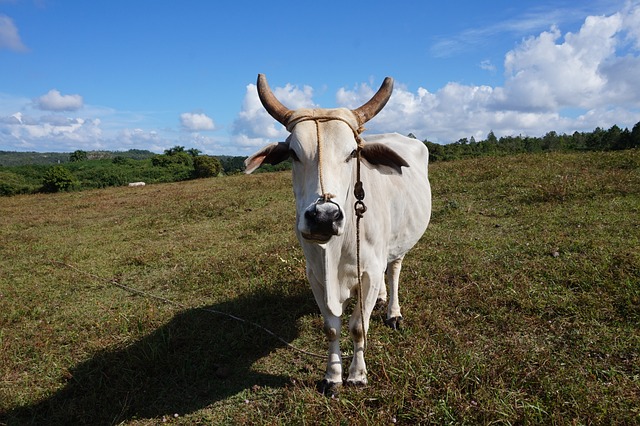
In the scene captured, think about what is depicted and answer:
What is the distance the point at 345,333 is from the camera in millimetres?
4145

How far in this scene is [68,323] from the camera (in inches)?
190

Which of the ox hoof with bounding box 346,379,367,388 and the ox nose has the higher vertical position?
the ox nose

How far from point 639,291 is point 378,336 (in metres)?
2.46

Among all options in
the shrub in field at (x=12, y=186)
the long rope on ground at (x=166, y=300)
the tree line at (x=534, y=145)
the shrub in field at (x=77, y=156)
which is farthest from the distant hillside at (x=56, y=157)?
the long rope on ground at (x=166, y=300)

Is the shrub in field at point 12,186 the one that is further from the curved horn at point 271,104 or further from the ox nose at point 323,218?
the ox nose at point 323,218

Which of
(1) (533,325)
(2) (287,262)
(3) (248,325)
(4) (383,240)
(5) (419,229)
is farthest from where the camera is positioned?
(2) (287,262)

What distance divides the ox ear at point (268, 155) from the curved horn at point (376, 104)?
592 millimetres

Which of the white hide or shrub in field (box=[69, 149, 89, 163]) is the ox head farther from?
shrub in field (box=[69, 149, 89, 163])

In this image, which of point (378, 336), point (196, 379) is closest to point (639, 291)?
point (378, 336)

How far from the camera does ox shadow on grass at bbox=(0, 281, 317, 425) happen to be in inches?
130

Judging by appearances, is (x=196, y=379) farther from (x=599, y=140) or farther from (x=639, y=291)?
(x=599, y=140)

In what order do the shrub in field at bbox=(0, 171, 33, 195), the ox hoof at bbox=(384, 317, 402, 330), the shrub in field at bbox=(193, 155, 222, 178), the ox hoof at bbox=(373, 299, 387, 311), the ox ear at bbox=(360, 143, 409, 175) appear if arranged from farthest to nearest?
the shrub in field at bbox=(193, 155, 222, 178) → the shrub in field at bbox=(0, 171, 33, 195) → the ox hoof at bbox=(373, 299, 387, 311) → the ox hoof at bbox=(384, 317, 402, 330) → the ox ear at bbox=(360, 143, 409, 175)

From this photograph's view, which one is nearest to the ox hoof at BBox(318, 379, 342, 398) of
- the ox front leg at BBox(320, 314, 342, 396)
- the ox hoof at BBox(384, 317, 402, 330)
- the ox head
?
the ox front leg at BBox(320, 314, 342, 396)

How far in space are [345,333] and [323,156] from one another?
2149 millimetres
